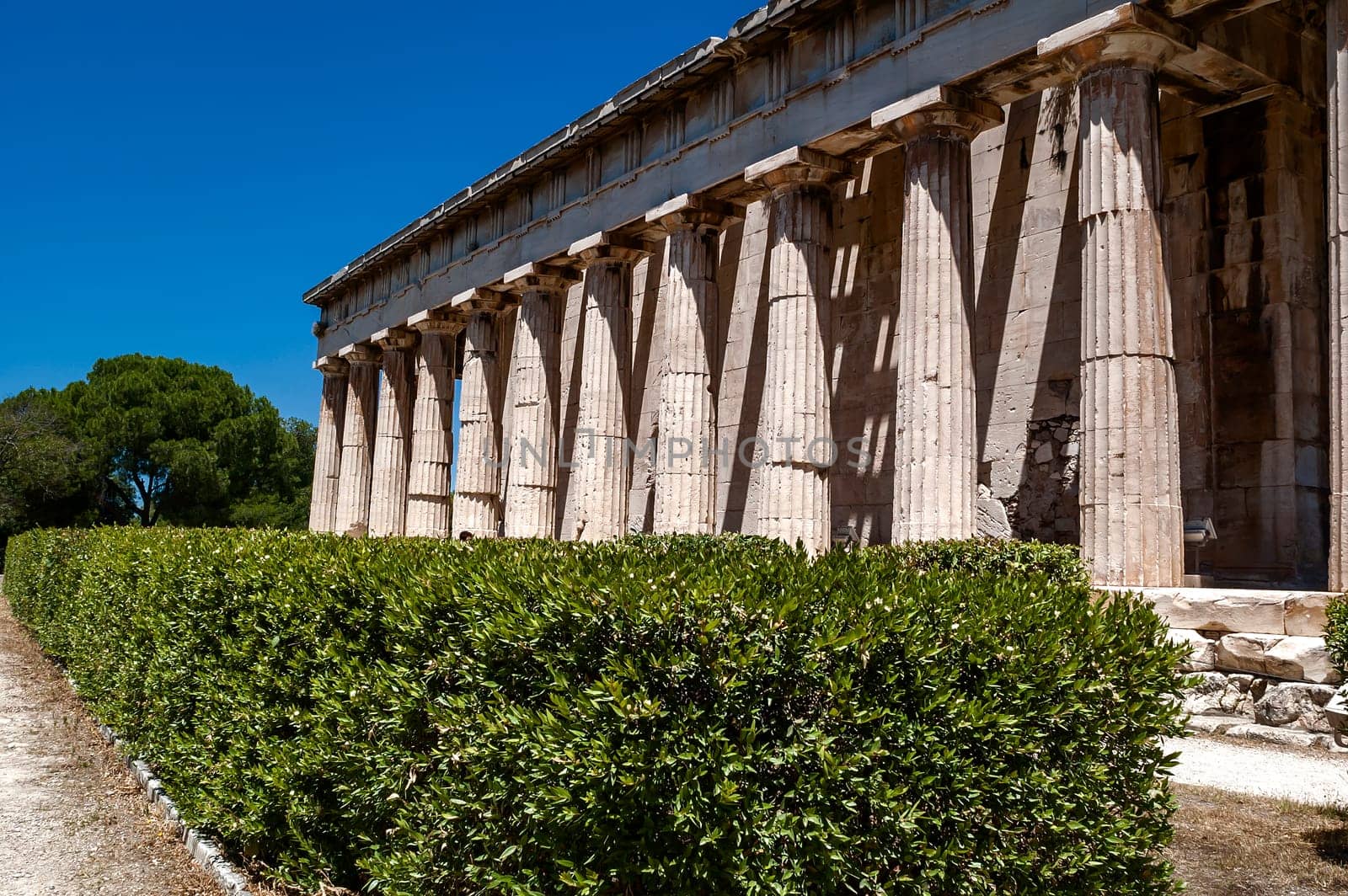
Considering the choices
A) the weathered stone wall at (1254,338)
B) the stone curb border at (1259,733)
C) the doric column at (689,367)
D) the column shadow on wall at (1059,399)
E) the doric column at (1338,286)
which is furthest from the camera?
the doric column at (689,367)

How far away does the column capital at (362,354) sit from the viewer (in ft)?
98.0

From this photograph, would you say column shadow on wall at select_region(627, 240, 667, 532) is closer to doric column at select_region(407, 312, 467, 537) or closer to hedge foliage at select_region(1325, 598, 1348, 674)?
doric column at select_region(407, 312, 467, 537)

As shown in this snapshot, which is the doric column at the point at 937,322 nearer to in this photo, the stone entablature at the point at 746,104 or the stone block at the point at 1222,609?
the stone entablature at the point at 746,104

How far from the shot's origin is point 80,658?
11578mm

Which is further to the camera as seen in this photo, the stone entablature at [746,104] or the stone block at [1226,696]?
the stone entablature at [746,104]

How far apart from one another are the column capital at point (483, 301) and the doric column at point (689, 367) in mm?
6499

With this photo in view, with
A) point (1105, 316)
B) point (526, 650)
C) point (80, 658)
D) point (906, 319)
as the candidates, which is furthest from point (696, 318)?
point (526, 650)

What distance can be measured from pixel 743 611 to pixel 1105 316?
30.5 feet

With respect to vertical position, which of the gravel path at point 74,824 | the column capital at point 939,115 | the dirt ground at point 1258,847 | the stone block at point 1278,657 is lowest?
the gravel path at point 74,824

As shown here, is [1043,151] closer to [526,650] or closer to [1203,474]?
[1203,474]

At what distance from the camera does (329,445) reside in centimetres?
3241

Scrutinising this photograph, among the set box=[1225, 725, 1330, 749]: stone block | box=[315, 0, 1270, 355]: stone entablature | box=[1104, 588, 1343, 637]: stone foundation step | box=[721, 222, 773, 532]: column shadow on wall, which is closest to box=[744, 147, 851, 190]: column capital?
box=[315, 0, 1270, 355]: stone entablature

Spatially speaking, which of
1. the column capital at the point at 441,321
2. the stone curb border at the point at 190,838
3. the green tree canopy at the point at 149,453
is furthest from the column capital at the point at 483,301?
the green tree canopy at the point at 149,453

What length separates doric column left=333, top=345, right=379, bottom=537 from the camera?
99.7 feet
